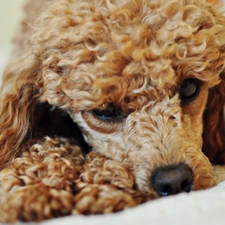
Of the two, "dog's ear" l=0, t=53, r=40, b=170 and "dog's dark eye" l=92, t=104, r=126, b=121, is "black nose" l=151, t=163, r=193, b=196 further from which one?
"dog's ear" l=0, t=53, r=40, b=170

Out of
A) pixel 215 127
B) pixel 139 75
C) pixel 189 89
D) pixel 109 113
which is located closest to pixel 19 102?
pixel 109 113

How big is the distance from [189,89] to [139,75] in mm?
213

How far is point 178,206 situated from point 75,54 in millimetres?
575

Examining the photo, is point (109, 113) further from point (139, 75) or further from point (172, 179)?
point (172, 179)

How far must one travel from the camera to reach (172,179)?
1.21m

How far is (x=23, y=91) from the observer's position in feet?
5.03

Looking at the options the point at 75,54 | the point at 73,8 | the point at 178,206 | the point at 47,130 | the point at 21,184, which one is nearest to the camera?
the point at 178,206

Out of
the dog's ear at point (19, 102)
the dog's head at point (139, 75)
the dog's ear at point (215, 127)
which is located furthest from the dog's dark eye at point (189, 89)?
the dog's ear at point (19, 102)

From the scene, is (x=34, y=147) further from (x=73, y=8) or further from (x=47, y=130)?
(x=73, y=8)

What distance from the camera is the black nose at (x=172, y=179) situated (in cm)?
122

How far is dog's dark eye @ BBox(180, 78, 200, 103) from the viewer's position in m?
1.44

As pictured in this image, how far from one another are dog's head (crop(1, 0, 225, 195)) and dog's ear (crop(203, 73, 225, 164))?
0.51ft

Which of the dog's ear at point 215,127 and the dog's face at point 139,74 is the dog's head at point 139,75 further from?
the dog's ear at point 215,127

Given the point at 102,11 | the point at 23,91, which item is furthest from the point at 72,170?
the point at 102,11
